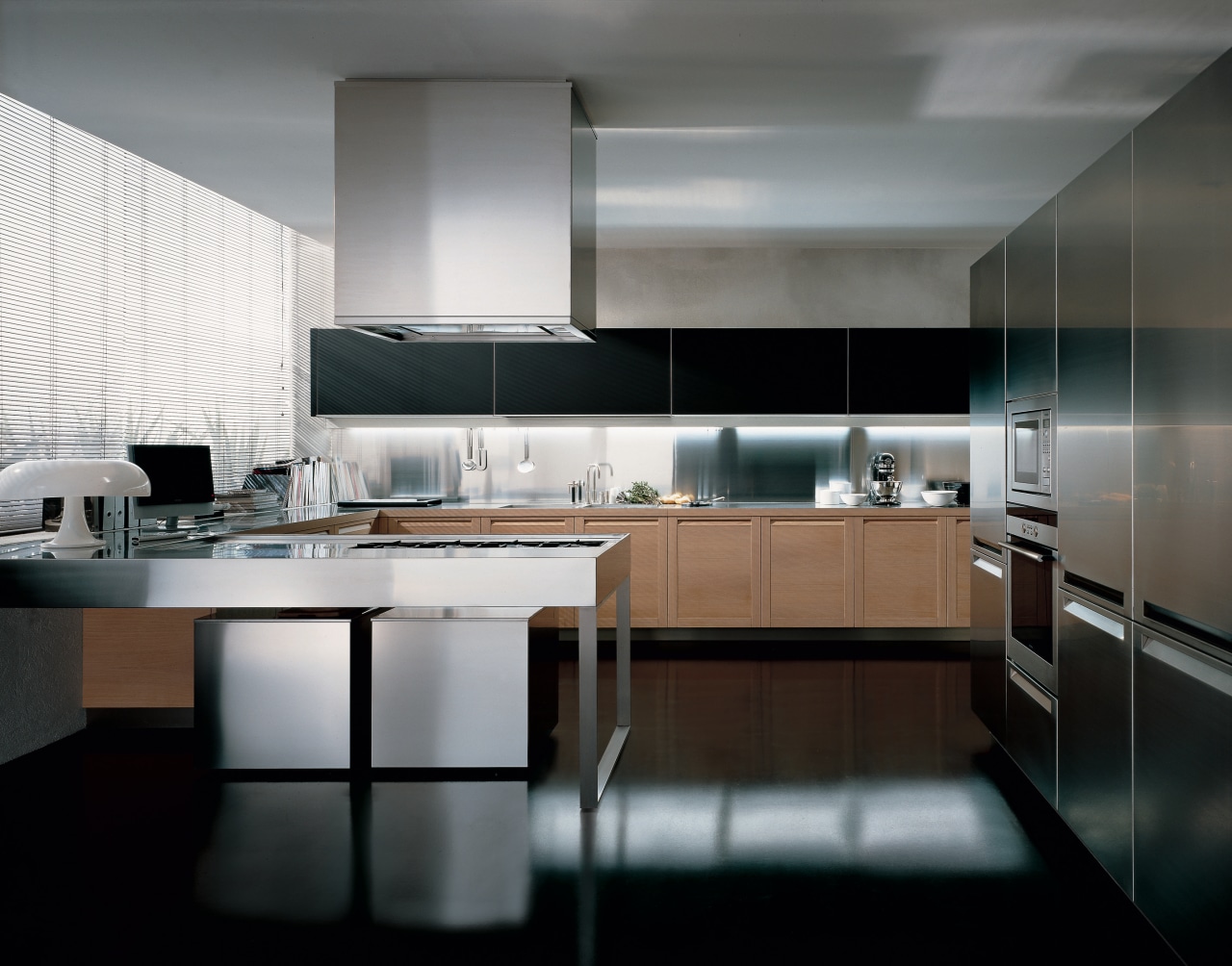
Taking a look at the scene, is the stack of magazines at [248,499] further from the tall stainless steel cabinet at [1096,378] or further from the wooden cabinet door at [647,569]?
the tall stainless steel cabinet at [1096,378]

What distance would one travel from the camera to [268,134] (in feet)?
13.0

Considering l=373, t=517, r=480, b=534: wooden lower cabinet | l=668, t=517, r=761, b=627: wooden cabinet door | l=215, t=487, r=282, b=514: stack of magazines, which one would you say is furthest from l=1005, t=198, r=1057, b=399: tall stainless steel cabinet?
l=215, t=487, r=282, b=514: stack of magazines

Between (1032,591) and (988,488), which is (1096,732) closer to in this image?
(1032,591)

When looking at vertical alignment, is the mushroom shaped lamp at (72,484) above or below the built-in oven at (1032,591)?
above

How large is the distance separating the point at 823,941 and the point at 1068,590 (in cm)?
131

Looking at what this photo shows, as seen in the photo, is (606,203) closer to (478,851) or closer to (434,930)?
(478,851)

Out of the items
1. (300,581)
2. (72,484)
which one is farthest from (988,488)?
(72,484)

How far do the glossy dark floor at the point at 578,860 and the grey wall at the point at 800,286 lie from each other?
331cm

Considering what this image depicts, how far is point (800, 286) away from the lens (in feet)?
21.2

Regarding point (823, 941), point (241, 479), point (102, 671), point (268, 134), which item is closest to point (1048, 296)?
point (823, 941)

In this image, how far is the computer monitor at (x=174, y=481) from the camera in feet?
12.9

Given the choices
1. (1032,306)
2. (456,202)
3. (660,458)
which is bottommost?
(660,458)

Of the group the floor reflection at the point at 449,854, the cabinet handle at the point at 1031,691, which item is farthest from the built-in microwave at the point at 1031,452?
the floor reflection at the point at 449,854

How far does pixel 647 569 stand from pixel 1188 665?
400cm
